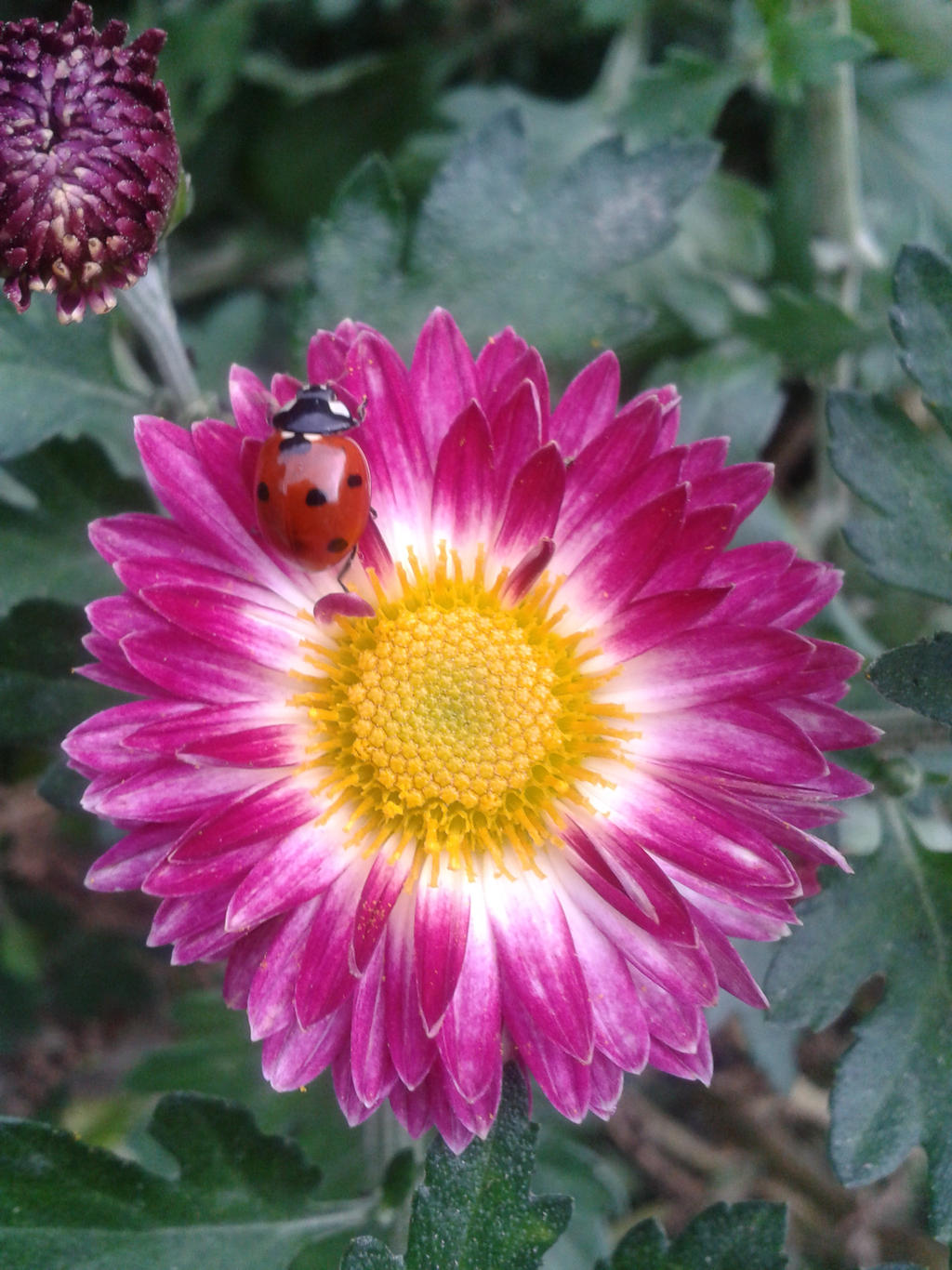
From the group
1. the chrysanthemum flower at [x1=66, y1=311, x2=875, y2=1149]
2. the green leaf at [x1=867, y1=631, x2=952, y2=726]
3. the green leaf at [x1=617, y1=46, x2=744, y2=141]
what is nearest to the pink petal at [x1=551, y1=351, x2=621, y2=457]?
the chrysanthemum flower at [x1=66, y1=311, x2=875, y2=1149]

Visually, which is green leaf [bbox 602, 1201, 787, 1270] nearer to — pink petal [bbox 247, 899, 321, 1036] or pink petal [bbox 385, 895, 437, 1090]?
pink petal [bbox 385, 895, 437, 1090]

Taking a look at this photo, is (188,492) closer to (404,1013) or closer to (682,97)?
(404,1013)

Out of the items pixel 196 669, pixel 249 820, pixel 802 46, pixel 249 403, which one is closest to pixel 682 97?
pixel 802 46

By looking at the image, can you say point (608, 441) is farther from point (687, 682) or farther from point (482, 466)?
point (687, 682)

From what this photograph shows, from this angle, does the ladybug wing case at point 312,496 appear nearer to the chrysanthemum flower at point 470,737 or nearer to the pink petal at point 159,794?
the chrysanthemum flower at point 470,737

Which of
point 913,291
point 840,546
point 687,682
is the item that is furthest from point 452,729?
point 840,546

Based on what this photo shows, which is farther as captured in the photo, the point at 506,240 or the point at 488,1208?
the point at 506,240
